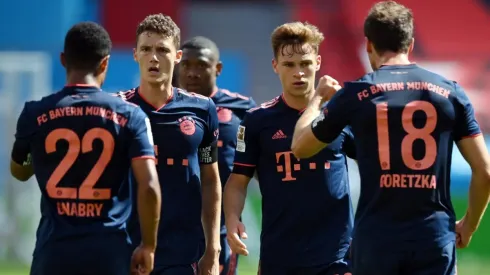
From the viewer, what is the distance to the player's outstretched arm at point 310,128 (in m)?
6.43

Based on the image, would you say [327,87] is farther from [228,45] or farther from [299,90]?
[228,45]

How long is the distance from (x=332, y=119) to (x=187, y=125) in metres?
1.51

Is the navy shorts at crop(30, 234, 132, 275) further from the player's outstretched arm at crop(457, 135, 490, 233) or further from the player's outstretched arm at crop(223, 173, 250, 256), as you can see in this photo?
the player's outstretched arm at crop(457, 135, 490, 233)

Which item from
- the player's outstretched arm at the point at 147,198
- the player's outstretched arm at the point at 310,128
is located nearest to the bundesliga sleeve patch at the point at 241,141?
the player's outstretched arm at the point at 310,128

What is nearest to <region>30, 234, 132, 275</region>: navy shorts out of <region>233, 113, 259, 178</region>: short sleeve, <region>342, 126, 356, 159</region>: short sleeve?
<region>233, 113, 259, 178</region>: short sleeve

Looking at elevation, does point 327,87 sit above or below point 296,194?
above

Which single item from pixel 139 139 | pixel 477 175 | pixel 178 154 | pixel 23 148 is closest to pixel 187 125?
pixel 178 154

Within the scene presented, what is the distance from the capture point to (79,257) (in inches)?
236

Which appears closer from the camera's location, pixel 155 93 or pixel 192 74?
pixel 155 93

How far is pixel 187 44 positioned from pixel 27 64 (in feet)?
29.9

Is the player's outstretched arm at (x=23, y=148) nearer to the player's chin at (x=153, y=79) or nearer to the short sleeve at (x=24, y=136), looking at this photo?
the short sleeve at (x=24, y=136)

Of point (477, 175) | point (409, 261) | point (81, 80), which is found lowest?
point (409, 261)

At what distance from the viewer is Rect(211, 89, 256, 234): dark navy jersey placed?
369 inches

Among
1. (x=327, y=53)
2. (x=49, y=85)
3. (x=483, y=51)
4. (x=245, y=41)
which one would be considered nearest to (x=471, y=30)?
(x=483, y=51)
